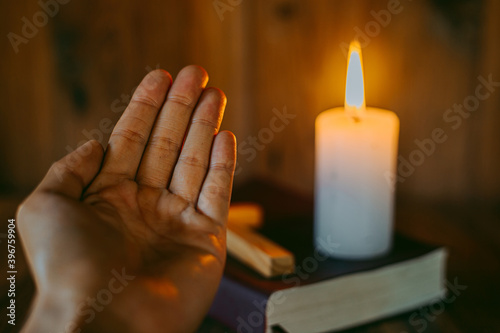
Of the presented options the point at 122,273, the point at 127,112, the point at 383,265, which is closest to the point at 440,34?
the point at 383,265

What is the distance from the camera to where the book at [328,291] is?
0.59 m

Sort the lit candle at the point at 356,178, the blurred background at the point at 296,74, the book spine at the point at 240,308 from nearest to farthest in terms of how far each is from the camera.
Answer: the book spine at the point at 240,308
the lit candle at the point at 356,178
the blurred background at the point at 296,74

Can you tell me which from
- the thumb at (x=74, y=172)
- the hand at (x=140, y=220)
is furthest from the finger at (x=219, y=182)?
the thumb at (x=74, y=172)

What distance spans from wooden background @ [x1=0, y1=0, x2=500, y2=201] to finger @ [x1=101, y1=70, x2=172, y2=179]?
392mm

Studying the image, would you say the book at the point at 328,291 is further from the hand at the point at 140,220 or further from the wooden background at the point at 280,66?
the wooden background at the point at 280,66

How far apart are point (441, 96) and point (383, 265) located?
0.46 meters

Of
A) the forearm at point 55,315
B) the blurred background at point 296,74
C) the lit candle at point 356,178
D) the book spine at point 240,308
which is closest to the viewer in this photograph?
the forearm at point 55,315

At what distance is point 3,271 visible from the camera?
738 millimetres

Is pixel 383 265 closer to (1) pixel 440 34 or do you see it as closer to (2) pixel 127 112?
(2) pixel 127 112

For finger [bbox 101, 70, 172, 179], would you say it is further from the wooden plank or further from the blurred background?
the blurred background

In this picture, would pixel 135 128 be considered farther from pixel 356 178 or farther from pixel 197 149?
pixel 356 178

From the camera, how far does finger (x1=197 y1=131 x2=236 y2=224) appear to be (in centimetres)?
59

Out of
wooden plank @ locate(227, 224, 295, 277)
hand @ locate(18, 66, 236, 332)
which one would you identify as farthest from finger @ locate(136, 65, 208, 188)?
wooden plank @ locate(227, 224, 295, 277)

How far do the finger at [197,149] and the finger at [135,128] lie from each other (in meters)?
0.04
